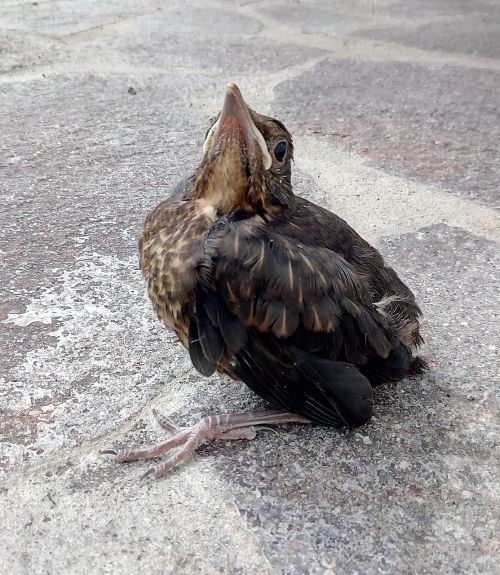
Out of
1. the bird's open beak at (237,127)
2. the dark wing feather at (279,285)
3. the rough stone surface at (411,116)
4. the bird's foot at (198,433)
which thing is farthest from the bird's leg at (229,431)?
the rough stone surface at (411,116)

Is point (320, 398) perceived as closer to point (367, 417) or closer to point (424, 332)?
point (367, 417)

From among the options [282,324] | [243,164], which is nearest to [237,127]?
[243,164]

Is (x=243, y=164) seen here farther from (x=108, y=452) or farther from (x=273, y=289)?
(x=108, y=452)

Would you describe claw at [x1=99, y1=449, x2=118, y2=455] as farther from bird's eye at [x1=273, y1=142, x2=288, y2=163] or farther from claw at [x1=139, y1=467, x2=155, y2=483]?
bird's eye at [x1=273, y1=142, x2=288, y2=163]

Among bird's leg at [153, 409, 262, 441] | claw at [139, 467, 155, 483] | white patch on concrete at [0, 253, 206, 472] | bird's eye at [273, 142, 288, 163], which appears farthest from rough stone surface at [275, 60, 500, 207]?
claw at [139, 467, 155, 483]

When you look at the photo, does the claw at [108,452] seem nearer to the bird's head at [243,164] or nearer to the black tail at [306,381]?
the black tail at [306,381]

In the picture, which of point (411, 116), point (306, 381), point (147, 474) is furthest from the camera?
point (411, 116)
